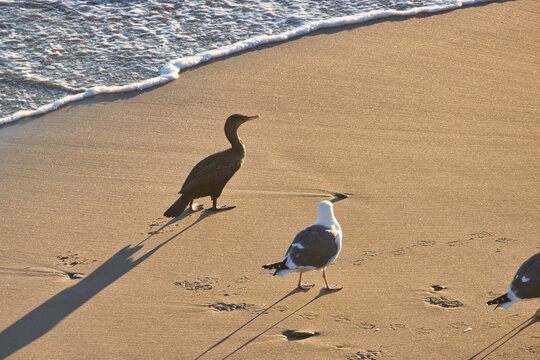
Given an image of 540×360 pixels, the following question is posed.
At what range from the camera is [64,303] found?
17.1ft

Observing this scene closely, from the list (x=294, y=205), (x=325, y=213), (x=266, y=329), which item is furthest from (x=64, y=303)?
(x=294, y=205)

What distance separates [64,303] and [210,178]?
6.21ft

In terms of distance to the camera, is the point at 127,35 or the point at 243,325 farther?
the point at 127,35

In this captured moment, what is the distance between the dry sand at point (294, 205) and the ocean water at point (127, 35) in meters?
0.50

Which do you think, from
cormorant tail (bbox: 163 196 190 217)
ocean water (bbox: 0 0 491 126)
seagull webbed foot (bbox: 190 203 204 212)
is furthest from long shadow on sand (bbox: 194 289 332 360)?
ocean water (bbox: 0 0 491 126)

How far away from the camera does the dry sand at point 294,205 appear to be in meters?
4.90

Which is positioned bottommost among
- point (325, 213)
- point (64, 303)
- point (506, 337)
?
point (64, 303)

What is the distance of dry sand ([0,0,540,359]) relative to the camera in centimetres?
490

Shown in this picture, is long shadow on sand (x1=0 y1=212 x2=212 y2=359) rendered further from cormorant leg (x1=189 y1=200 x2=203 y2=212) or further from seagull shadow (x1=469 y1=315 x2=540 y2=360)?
seagull shadow (x1=469 y1=315 x2=540 y2=360)

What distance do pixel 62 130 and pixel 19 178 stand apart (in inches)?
46.5

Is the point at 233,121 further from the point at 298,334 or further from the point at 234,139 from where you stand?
the point at 298,334

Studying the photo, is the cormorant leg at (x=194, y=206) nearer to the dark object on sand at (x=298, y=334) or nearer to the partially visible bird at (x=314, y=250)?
the partially visible bird at (x=314, y=250)

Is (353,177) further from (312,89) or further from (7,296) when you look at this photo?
(7,296)

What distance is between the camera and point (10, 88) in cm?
912
